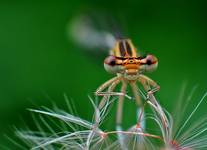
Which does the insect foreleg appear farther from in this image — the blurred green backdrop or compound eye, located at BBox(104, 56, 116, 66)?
the blurred green backdrop

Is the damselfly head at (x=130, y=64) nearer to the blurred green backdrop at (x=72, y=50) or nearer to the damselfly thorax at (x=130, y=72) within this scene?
the damselfly thorax at (x=130, y=72)

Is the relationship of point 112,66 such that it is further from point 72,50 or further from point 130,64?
point 72,50

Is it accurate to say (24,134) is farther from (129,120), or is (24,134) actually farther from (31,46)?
(31,46)

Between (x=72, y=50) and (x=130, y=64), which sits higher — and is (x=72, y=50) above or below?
below

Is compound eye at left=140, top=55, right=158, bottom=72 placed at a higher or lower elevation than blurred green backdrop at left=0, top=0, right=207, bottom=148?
higher

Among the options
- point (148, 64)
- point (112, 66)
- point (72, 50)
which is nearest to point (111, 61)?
point (112, 66)

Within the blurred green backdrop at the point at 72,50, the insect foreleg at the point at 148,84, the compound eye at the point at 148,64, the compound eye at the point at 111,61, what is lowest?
the blurred green backdrop at the point at 72,50

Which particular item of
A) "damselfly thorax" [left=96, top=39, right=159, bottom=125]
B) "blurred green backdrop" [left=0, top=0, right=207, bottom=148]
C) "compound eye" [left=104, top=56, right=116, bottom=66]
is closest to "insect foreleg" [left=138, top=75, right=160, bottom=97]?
"damselfly thorax" [left=96, top=39, right=159, bottom=125]

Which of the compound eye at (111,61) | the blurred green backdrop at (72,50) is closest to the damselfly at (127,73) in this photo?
the compound eye at (111,61)
